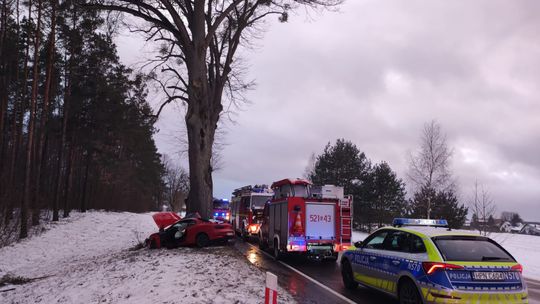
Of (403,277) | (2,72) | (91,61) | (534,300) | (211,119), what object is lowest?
(534,300)

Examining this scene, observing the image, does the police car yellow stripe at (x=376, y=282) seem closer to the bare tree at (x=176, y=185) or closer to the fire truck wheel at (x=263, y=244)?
the fire truck wheel at (x=263, y=244)

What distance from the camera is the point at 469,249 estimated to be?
25.6 feet

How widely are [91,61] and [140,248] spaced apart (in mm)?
20867

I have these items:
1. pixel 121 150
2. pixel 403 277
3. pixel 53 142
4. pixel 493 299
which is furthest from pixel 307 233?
pixel 121 150

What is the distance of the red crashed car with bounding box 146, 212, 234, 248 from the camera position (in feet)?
57.0

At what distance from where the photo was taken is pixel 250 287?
9.62 meters

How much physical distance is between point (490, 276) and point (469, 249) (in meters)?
0.58

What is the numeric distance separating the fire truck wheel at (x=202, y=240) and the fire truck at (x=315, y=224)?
2.81 metres

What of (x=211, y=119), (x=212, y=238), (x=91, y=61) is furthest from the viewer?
(x=91, y=61)

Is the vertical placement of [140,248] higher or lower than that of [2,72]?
lower

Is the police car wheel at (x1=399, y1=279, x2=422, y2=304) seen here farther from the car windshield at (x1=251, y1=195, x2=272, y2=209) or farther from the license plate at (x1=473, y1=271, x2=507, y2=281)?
the car windshield at (x1=251, y1=195, x2=272, y2=209)

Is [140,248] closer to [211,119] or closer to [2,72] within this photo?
[211,119]

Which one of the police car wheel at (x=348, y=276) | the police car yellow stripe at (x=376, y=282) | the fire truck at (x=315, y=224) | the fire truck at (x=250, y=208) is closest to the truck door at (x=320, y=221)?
the fire truck at (x=315, y=224)

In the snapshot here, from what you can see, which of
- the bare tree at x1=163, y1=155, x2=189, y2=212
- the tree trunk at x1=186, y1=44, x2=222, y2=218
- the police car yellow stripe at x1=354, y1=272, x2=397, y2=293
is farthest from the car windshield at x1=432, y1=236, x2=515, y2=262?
the bare tree at x1=163, y1=155, x2=189, y2=212
